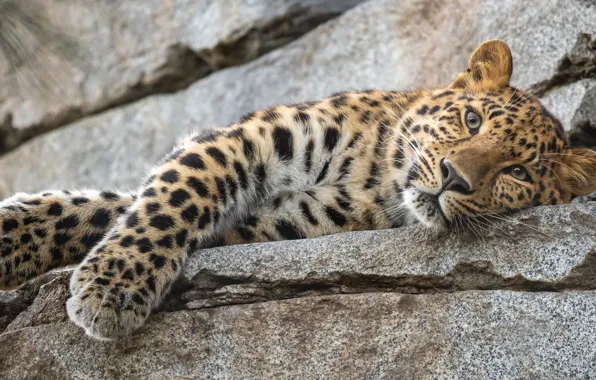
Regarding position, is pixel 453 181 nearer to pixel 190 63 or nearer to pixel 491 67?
pixel 491 67

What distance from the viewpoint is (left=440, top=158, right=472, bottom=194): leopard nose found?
516cm

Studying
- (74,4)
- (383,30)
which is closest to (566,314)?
(383,30)

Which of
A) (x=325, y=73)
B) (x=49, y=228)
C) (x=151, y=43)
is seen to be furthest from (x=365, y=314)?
(x=151, y=43)

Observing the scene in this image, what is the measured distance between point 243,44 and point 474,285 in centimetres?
563

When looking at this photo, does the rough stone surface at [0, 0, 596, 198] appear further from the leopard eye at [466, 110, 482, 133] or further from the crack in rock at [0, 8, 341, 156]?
the leopard eye at [466, 110, 482, 133]

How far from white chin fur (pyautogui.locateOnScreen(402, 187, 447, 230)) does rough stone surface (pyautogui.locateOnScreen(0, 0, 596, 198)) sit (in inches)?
107

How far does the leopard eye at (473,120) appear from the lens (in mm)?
5728

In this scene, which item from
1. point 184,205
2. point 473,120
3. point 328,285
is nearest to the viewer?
point 328,285

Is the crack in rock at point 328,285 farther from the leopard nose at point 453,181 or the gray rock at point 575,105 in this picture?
the gray rock at point 575,105

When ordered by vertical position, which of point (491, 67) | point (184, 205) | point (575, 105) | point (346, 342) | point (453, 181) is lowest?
point (346, 342)

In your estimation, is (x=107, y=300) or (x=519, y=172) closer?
(x=107, y=300)

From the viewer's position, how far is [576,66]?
24.3ft

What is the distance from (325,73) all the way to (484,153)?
4.35 meters

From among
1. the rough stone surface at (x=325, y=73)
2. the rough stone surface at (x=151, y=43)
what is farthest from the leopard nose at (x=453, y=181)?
the rough stone surface at (x=151, y=43)
